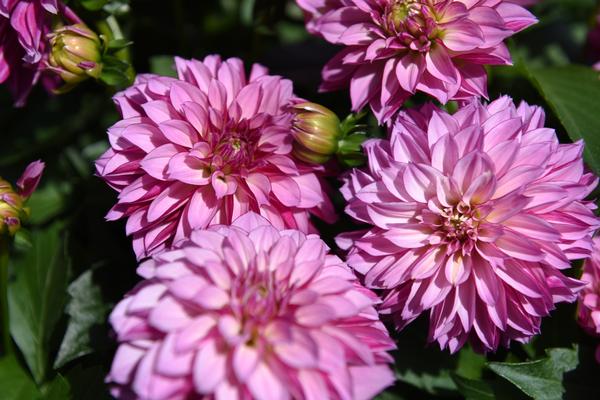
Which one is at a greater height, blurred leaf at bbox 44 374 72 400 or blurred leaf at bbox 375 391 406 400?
blurred leaf at bbox 44 374 72 400

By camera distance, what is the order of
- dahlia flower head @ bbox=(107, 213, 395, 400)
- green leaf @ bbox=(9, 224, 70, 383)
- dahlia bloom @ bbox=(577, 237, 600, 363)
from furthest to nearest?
green leaf @ bbox=(9, 224, 70, 383) → dahlia bloom @ bbox=(577, 237, 600, 363) → dahlia flower head @ bbox=(107, 213, 395, 400)

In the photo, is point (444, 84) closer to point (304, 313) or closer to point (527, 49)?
point (304, 313)

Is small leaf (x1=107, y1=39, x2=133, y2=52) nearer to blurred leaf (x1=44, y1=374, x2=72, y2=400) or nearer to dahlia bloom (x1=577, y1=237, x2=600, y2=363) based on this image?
blurred leaf (x1=44, y1=374, x2=72, y2=400)

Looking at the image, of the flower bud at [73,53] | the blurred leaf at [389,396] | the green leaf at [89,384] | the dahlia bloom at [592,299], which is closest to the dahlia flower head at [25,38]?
the flower bud at [73,53]

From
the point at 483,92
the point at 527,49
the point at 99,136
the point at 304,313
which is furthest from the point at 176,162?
the point at 527,49

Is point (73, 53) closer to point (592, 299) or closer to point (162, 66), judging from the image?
point (162, 66)

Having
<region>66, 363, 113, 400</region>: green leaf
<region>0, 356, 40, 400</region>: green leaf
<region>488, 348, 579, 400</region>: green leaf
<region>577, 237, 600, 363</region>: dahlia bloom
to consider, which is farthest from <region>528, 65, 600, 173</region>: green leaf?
<region>0, 356, 40, 400</region>: green leaf

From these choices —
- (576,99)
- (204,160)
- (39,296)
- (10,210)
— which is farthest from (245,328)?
(576,99)
